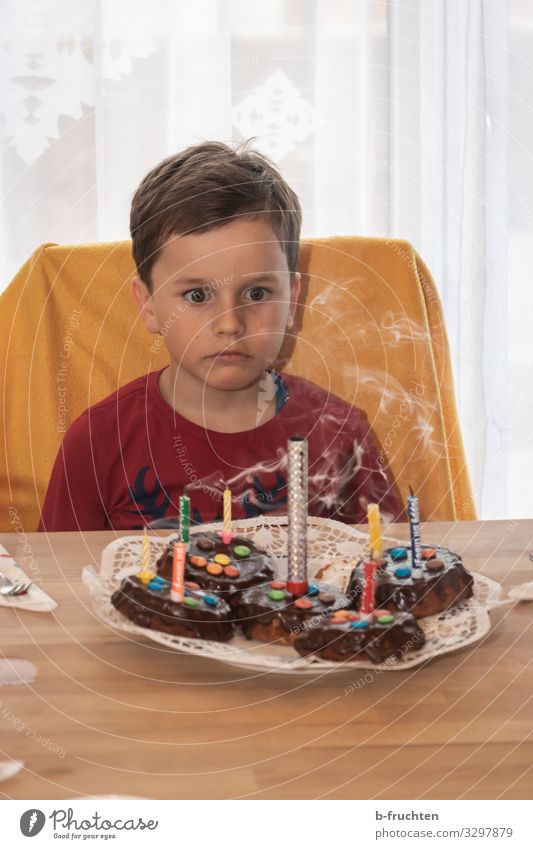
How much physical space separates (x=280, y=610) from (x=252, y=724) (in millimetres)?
102

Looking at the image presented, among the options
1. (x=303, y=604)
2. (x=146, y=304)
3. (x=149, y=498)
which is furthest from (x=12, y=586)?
(x=146, y=304)

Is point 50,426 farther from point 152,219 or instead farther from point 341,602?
point 341,602

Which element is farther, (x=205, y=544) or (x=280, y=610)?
(x=205, y=544)

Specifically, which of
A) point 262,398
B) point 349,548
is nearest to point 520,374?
point 262,398

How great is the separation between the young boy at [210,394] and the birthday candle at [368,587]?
0.39 m

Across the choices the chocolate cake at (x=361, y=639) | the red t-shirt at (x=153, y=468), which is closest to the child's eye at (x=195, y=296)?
the red t-shirt at (x=153, y=468)

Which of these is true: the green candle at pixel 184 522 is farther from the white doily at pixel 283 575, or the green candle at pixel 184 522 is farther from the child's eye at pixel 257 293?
the child's eye at pixel 257 293

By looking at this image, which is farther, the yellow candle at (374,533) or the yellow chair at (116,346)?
the yellow chair at (116,346)

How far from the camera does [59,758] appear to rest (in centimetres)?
50

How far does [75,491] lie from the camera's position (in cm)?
111

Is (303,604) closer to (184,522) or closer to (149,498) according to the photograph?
(184,522)

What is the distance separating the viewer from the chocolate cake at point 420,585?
2.15ft

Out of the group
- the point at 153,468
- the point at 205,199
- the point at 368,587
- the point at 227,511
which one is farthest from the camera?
the point at 153,468
